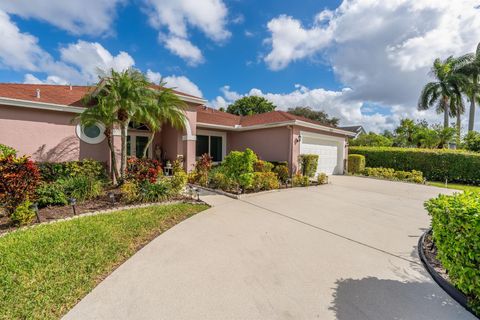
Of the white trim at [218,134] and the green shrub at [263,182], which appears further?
the white trim at [218,134]

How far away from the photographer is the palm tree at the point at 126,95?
7.70 meters

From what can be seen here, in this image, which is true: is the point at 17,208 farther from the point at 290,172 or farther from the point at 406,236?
the point at 290,172

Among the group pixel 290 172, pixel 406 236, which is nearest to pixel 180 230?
pixel 406 236

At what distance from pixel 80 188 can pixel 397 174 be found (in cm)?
1863

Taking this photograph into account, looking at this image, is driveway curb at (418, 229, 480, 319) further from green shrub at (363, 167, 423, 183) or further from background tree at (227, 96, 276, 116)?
background tree at (227, 96, 276, 116)

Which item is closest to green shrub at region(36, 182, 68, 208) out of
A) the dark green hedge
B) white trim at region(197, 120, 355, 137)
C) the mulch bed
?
the mulch bed

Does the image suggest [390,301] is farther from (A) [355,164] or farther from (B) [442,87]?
(B) [442,87]

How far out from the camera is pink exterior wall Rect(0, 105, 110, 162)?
8.57 meters

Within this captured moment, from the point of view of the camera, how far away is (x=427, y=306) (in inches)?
109

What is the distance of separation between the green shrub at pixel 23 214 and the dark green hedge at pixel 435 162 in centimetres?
2176

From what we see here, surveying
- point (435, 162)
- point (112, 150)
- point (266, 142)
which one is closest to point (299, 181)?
point (266, 142)

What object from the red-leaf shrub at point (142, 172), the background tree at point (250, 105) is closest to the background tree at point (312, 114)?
the background tree at point (250, 105)

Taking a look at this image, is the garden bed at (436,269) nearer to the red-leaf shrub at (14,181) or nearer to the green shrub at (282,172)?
the green shrub at (282,172)

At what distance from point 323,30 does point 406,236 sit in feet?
33.7
